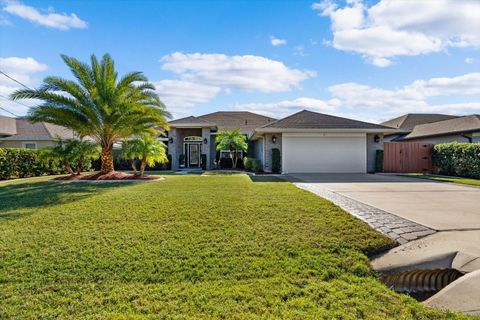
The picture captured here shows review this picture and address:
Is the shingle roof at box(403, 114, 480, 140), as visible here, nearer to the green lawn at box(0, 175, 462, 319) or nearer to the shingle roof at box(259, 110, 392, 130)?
the shingle roof at box(259, 110, 392, 130)

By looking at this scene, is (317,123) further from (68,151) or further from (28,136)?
(28,136)

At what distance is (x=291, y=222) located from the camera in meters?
5.27

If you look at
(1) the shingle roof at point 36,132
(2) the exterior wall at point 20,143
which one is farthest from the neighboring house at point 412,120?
(2) the exterior wall at point 20,143

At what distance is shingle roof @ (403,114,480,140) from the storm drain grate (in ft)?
63.2

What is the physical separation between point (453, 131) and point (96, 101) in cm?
2367

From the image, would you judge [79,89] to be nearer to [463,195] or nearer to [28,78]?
[28,78]

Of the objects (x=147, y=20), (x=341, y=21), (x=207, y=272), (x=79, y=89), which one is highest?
(x=147, y=20)

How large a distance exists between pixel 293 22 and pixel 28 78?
20.8 meters

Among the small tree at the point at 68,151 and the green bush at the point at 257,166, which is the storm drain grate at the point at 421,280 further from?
the green bush at the point at 257,166

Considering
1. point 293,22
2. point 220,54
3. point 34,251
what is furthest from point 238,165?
point 34,251

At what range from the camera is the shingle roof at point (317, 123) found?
16688mm

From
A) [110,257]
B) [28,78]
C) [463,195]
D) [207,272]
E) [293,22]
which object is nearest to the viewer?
[207,272]

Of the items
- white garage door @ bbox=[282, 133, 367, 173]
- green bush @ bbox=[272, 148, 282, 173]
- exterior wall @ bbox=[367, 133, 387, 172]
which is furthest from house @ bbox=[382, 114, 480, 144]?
green bush @ bbox=[272, 148, 282, 173]

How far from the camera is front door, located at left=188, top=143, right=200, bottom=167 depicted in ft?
83.3
